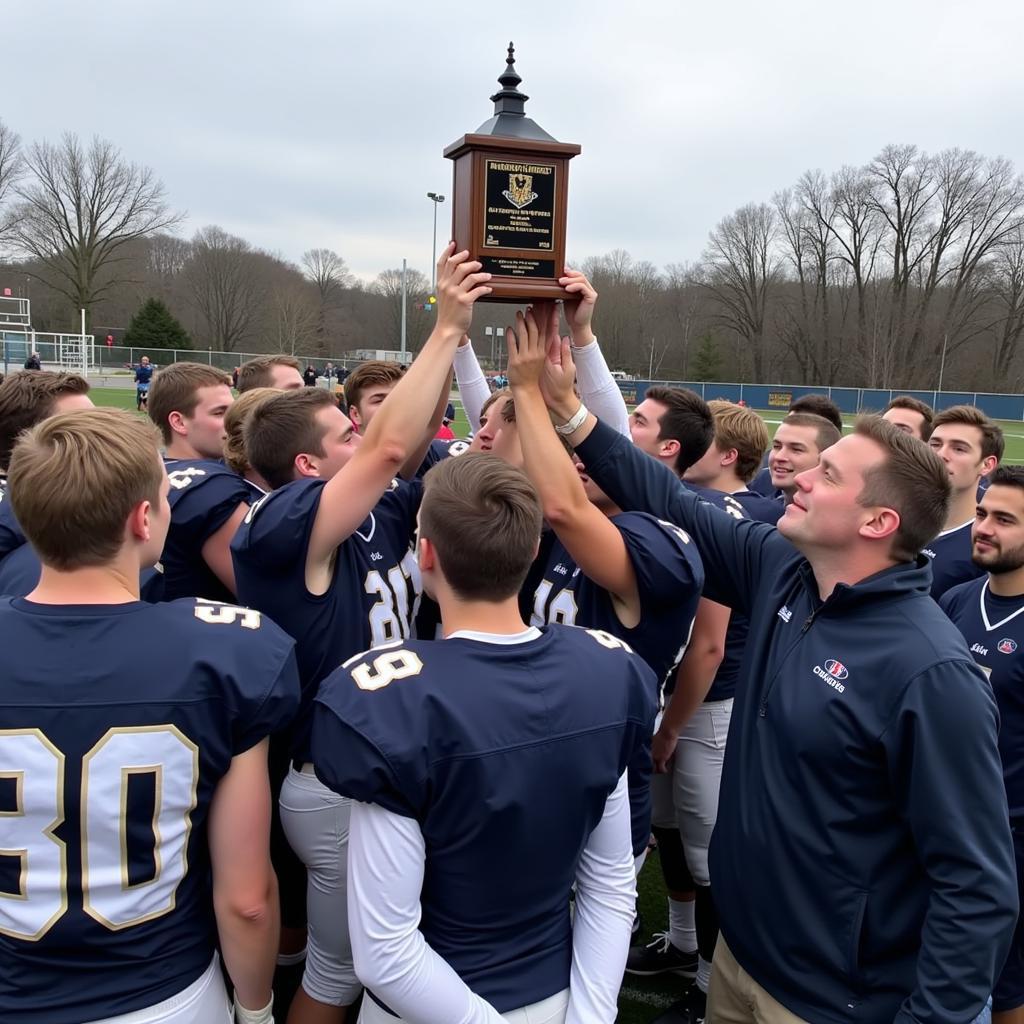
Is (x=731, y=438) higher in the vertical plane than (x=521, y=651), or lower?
higher

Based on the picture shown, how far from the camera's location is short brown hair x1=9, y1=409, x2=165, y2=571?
1.75 metres

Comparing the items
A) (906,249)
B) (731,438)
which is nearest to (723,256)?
(906,249)

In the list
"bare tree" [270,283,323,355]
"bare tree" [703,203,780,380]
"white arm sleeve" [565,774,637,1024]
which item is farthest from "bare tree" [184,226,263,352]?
"white arm sleeve" [565,774,637,1024]

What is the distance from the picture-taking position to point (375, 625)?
2.76 m

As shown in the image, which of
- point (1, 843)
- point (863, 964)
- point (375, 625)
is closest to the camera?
point (1, 843)

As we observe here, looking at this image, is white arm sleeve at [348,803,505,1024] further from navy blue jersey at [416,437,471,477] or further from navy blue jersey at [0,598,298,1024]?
navy blue jersey at [416,437,471,477]

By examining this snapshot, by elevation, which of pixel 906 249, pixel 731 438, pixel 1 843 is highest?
pixel 906 249

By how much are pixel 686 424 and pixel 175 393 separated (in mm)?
2402

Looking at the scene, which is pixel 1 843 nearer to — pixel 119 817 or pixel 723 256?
pixel 119 817

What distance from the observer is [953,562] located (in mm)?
4285

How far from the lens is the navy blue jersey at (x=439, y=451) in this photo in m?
4.19

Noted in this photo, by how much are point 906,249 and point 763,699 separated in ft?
201

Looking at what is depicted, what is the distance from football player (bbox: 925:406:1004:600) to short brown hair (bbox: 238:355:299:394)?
3750 millimetres

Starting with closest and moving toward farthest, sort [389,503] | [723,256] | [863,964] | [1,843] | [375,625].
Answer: [1,843]
[863,964]
[375,625]
[389,503]
[723,256]
